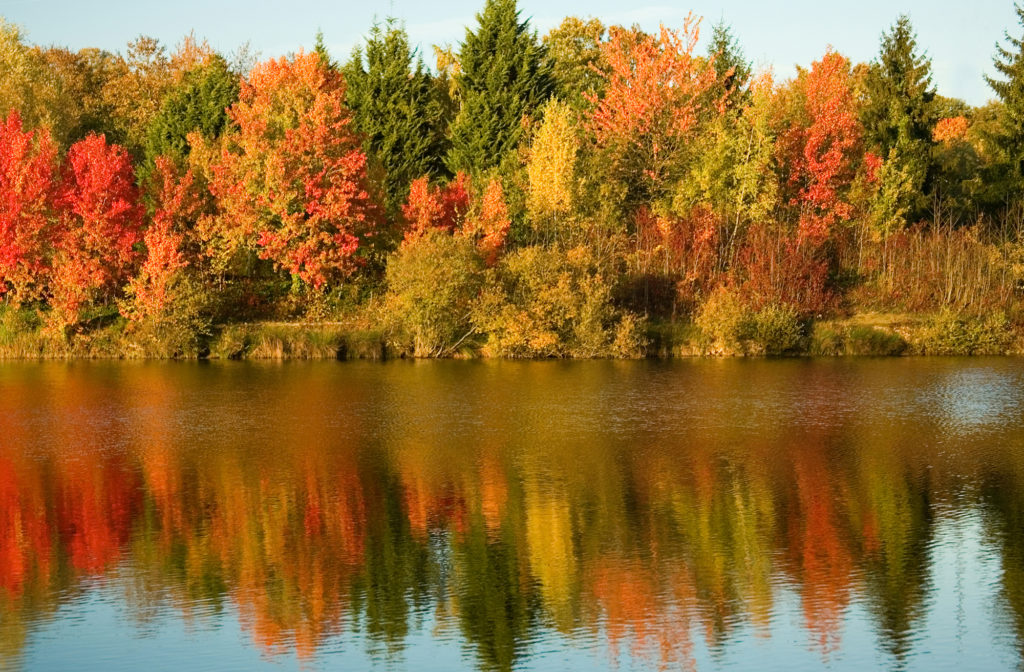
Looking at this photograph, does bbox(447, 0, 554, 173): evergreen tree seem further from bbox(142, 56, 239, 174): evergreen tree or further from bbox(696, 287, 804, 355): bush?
bbox(696, 287, 804, 355): bush

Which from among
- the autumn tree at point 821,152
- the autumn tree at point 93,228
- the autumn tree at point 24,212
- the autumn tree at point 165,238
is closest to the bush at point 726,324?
the autumn tree at point 821,152

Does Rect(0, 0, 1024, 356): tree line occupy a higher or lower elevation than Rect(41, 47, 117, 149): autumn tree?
lower

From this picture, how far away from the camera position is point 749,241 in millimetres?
56000

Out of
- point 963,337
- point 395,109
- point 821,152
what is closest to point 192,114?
point 395,109

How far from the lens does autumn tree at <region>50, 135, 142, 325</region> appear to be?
166 ft

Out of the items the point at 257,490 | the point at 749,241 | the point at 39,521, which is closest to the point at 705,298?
the point at 749,241

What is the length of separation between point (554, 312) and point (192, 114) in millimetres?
24378

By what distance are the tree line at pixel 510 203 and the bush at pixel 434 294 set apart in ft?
0.33

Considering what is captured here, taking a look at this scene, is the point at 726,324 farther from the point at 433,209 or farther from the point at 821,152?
the point at 821,152

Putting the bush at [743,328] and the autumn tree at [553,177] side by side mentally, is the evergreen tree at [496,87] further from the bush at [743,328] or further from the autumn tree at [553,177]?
the bush at [743,328]

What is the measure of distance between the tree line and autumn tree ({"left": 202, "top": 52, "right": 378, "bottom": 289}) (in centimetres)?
13

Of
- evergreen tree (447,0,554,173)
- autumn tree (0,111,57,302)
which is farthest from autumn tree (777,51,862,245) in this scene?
autumn tree (0,111,57,302)

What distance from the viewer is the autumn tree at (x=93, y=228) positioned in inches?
1987

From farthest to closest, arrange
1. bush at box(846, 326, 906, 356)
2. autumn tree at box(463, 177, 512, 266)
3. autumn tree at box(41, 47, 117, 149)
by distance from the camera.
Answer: autumn tree at box(41, 47, 117, 149), autumn tree at box(463, 177, 512, 266), bush at box(846, 326, 906, 356)
